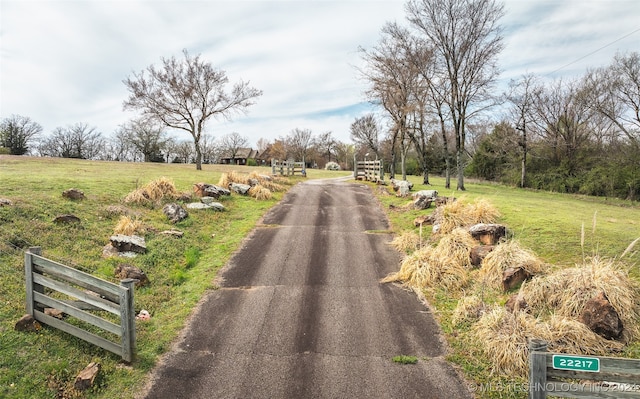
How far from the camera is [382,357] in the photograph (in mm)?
5320

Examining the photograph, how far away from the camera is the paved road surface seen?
4.66m

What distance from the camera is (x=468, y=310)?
21.0 feet

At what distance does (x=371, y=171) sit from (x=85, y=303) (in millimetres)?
20893

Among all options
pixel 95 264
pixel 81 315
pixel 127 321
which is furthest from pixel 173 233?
pixel 127 321

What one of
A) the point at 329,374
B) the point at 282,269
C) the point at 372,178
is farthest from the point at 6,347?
the point at 372,178

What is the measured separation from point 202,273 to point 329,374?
458 cm

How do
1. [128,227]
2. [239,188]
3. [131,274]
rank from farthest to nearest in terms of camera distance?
[239,188]
[128,227]
[131,274]

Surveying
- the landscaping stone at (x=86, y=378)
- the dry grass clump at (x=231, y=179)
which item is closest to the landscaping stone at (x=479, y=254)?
the landscaping stone at (x=86, y=378)

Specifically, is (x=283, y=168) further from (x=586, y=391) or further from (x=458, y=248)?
(x=586, y=391)

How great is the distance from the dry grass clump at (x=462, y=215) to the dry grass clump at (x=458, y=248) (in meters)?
0.98

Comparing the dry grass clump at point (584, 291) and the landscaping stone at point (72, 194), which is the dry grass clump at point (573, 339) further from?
the landscaping stone at point (72, 194)

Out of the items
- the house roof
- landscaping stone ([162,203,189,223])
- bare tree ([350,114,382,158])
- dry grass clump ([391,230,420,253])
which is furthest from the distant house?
dry grass clump ([391,230,420,253])

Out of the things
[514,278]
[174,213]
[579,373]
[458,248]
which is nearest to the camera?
[579,373]

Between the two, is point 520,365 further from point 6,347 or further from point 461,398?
point 6,347
